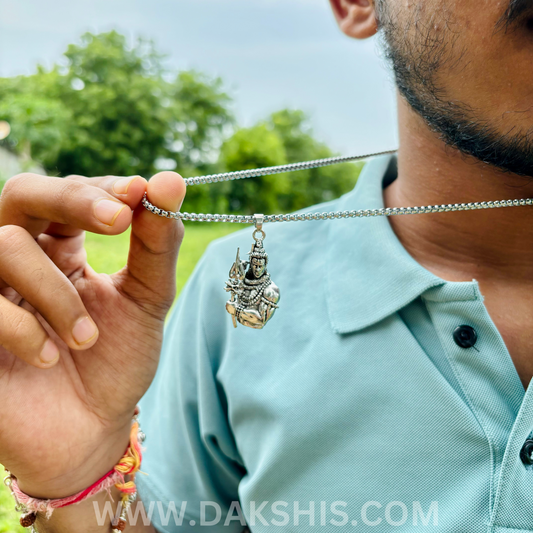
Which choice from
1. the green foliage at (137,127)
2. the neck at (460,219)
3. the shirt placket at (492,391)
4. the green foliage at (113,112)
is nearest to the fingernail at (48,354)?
the shirt placket at (492,391)

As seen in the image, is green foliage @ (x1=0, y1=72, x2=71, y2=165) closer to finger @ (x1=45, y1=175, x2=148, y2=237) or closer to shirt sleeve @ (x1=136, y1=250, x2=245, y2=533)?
shirt sleeve @ (x1=136, y1=250, x2=245, y2=533)

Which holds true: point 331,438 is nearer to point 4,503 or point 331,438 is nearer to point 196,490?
point 196,490

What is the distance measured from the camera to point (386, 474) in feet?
3.54

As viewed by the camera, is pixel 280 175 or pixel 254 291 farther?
pixel 280 175

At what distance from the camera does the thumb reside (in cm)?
93

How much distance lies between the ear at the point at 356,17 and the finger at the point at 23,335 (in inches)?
45.4

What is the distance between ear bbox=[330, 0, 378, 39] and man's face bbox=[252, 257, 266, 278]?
800 mm

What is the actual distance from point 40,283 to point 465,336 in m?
0.90

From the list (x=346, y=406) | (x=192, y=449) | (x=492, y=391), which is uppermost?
(x=492, y=391)

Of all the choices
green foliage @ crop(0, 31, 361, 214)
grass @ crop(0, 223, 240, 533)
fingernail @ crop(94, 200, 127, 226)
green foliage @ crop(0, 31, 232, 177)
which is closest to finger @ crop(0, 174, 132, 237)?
fingernail @ crop(94, 200, 127, 226)

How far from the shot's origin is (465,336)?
105cm

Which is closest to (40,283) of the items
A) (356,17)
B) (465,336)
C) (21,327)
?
(21,327)

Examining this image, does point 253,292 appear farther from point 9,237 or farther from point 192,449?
point 192,449

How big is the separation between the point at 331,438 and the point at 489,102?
2.73ft
